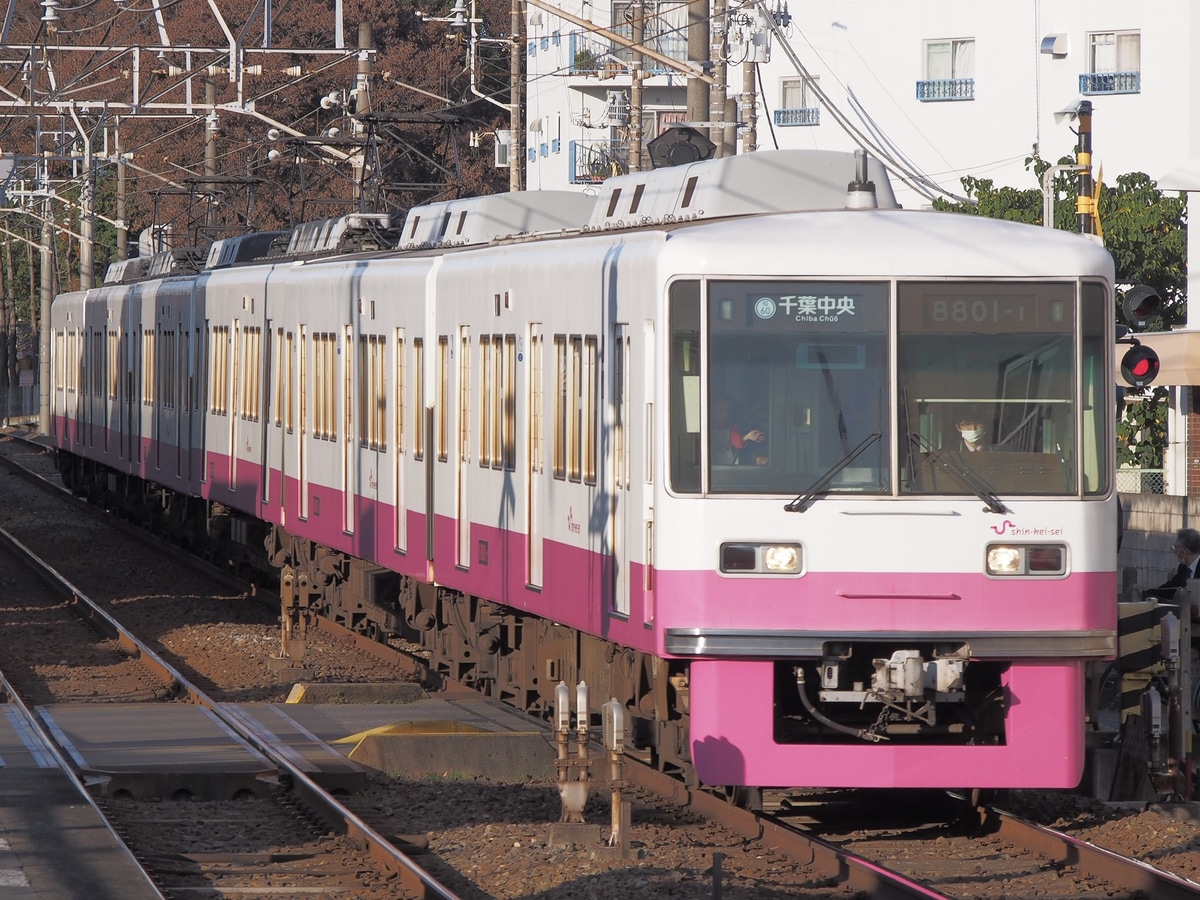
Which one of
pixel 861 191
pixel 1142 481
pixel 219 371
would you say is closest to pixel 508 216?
pixel 861 191

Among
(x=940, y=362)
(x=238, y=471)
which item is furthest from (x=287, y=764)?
(x=238, y=471)

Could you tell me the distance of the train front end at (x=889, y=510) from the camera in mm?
8977

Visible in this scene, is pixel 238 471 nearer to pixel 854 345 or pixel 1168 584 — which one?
pixel 1168 584

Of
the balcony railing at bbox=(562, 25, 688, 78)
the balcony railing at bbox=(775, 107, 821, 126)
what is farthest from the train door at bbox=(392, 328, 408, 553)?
the balcony railing at bbox=(562, 25, 688, 78)

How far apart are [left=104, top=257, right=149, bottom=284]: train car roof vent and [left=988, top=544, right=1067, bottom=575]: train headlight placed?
22281mm

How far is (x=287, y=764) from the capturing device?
10977 mm

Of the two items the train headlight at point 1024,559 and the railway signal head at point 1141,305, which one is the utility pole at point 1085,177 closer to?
the railway signal head at point 1141,305

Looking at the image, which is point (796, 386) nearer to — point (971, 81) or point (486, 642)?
point (486, 642)

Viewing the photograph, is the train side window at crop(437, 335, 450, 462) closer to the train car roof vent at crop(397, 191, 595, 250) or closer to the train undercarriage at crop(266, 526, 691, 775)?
the train car roof vent at crop(397, 191, 595, 250)

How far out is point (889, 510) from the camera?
9.01 metres

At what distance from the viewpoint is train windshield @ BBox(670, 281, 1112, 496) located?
29.7 feet

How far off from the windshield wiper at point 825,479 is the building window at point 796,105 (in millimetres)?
32926

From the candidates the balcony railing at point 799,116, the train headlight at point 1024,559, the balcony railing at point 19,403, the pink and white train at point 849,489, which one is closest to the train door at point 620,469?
the pink and white train at point 849,489

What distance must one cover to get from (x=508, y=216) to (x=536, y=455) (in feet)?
10.7
